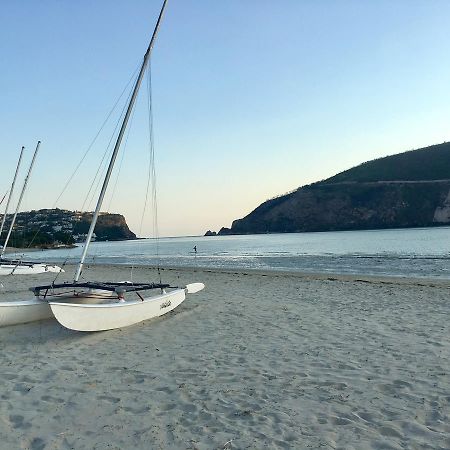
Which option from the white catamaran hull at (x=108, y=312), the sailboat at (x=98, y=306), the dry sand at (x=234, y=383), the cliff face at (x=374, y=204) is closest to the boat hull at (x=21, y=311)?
the sailboat at (x=98, y=306)

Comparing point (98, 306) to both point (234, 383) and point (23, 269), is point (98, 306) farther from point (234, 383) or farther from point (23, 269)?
point (23, 269)

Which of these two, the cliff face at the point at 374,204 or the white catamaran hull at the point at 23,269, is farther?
the cliff face at the point at 374,204

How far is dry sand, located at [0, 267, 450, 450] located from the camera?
5449 mm

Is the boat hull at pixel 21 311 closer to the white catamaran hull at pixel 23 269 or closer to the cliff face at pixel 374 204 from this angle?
the white catamaran hull at pixel 23 269

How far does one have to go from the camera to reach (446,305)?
15172 millimetres

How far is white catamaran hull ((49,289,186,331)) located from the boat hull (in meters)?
2.17

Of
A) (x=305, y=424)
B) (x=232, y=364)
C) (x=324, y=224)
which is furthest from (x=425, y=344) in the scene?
(x=324, y=224)

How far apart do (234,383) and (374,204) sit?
177301mm

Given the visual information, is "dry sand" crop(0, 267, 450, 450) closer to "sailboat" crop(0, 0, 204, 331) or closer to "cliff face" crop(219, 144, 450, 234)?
"sailboat" crop(0, 0, 204, 331)

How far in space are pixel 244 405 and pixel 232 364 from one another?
2.11 metres

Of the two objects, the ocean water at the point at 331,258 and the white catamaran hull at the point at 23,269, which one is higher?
the white catamaran hull at the point at 23,269

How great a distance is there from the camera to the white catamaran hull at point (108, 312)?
32.6 ft

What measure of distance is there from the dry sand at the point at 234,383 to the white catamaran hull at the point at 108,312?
322mm

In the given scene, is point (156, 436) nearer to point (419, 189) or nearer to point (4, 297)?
point (4, 297)
